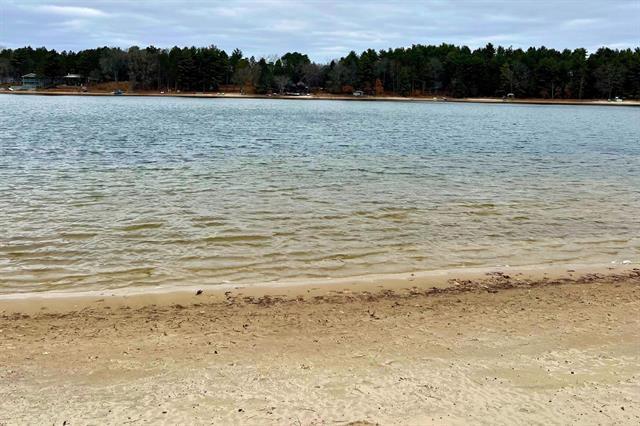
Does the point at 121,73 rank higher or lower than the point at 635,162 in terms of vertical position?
higher

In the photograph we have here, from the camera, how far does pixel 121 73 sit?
17988cm

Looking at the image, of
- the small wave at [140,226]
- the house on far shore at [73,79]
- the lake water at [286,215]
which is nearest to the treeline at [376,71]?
the house on far shore at [73,79]

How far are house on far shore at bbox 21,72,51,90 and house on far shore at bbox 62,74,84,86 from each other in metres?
6.12

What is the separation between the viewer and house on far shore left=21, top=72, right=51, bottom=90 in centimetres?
17538

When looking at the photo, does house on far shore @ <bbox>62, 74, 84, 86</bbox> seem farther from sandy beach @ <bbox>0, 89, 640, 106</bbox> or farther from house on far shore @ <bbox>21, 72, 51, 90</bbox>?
sandy beach @ <bbox>0, 89, 640, 106</bbox>

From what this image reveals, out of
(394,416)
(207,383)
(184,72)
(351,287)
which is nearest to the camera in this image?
(394,416)

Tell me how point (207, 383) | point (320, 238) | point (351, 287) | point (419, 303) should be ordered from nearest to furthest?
1. point (207, 383)
2. point (419, 303)
3. point (351, 287)
4. point (320, 238)

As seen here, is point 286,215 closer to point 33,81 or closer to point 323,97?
point 323,97

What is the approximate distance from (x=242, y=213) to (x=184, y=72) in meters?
161

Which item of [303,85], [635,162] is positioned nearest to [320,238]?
[635,162]

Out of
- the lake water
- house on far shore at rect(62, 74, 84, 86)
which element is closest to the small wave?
the lake water

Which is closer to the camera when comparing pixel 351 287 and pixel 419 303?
pixel 419 303

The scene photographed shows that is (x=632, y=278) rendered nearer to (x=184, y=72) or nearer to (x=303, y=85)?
(x=184, y=72)

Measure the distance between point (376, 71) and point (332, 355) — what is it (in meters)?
176
